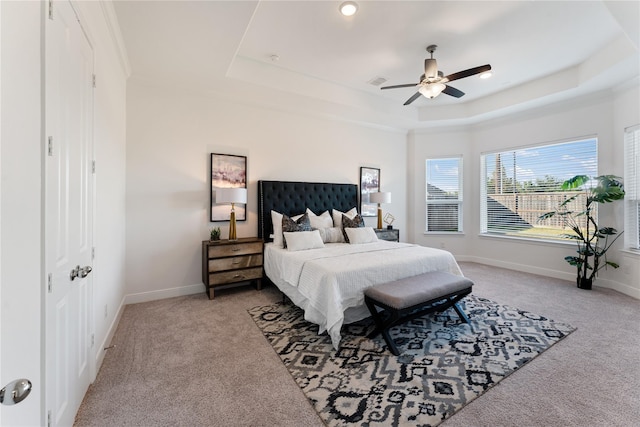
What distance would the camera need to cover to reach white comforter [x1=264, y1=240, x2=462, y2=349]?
2439 mm

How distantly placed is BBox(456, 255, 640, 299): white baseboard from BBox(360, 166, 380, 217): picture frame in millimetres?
2280

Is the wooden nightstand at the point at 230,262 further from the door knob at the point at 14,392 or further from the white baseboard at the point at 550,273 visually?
the white baseboard at the point at 550,273

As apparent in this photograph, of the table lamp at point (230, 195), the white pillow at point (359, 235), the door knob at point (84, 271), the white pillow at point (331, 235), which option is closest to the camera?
the door knob at point (84, 271)

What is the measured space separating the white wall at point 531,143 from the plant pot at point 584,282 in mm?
367

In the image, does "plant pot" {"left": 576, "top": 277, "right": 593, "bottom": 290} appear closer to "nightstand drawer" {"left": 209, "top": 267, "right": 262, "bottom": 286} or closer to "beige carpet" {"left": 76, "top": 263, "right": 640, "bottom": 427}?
"beige carpet" {"left": 76, "top": 263, "right": 640, "bottom": 427}

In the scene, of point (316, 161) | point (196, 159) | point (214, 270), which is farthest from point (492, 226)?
point (196, 159)

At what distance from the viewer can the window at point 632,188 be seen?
3.62 metres

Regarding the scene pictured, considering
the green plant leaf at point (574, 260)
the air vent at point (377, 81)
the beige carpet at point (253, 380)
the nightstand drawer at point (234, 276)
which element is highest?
the air vent at point (377, 81)

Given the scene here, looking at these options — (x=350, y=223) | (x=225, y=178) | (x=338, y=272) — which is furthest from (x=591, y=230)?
(x=225, y=178)

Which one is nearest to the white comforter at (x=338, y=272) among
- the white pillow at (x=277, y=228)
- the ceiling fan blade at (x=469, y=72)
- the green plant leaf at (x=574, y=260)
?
the white pillow at (x=277, y=228)

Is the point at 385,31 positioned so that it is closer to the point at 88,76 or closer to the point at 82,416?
the point at 88,76

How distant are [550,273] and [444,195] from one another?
2310 mm

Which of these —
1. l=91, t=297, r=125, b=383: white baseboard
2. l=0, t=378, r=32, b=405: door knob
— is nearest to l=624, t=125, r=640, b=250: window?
l=0, t=378, r=32, b=405: door knob

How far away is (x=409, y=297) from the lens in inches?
90.2
